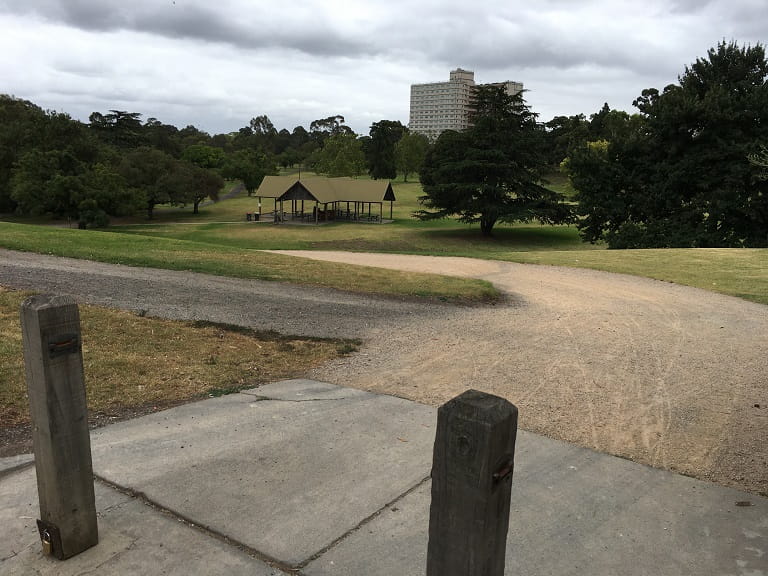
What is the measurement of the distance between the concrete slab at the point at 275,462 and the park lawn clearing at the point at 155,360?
558 mm

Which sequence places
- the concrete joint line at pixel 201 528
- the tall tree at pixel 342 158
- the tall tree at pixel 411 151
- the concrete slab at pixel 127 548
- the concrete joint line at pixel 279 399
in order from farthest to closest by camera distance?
the tall tree at pixel 411 151, the tall tree at pixel 342 158, the concrete joint line at pixel 279 399, the concrete joint line at pixel 201 528, the concrete slab at pixel 127 548

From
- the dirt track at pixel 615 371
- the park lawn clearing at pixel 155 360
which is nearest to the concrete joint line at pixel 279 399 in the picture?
the park lawn clearing at pixel 155 360

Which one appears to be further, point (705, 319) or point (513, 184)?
point (513, 184)

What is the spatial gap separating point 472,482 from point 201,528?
214cm

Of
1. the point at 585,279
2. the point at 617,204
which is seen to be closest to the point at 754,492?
the point at 585,279

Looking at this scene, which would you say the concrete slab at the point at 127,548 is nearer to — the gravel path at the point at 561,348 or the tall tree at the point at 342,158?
the gravel path at the point at 561,348

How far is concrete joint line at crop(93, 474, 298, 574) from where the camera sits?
3.08 m

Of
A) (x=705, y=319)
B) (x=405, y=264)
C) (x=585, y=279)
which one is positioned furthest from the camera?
(x=405, y=264)

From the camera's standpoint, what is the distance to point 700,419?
5.86 meters

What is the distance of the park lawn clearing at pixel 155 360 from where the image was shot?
546 centimetres

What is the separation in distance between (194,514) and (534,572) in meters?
1.96

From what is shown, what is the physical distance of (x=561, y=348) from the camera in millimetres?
8656

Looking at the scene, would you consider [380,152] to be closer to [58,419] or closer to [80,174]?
[80,174]

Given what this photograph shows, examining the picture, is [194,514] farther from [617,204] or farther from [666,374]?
[617,204]
